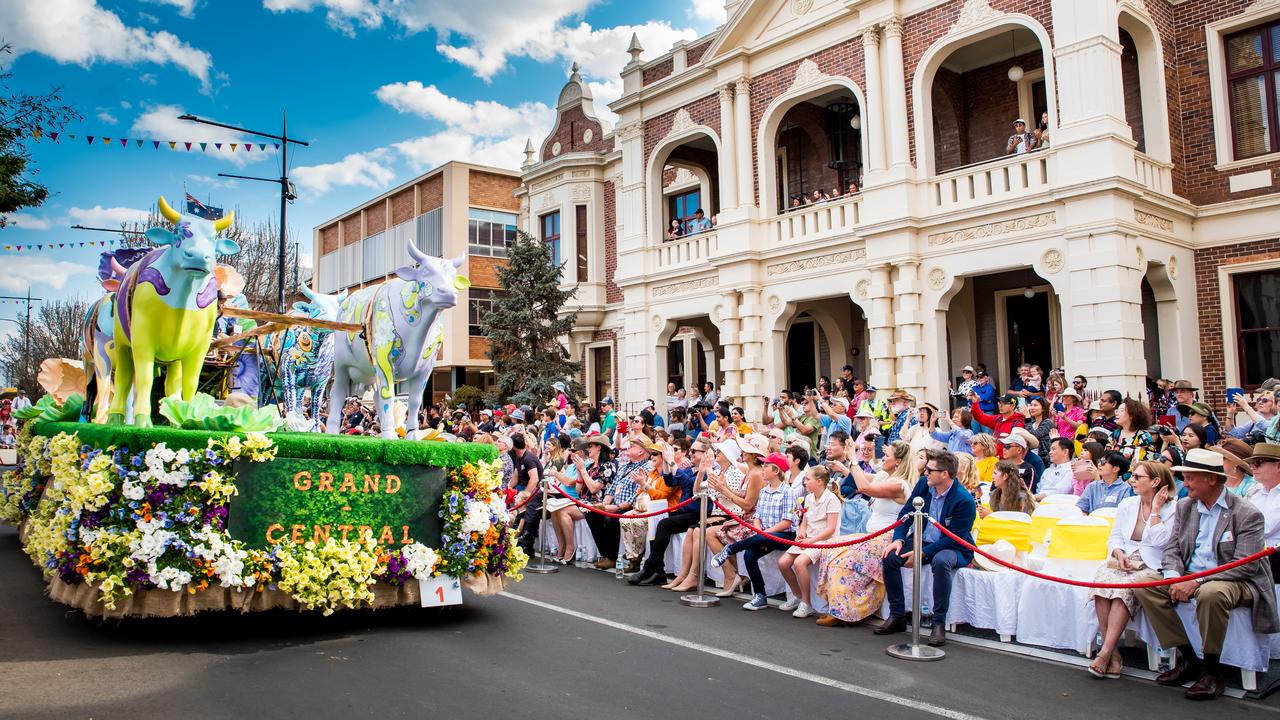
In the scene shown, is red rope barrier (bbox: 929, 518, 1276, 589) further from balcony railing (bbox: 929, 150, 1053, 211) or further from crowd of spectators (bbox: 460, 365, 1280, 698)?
balcony railing (bbox: 929, 150, 1053, 211)

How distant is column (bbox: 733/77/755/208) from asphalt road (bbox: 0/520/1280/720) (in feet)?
44.3

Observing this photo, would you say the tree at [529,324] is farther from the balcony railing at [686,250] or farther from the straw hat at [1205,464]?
the straw hat at [1205,464]

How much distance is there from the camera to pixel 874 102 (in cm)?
1717

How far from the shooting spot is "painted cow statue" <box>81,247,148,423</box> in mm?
7629

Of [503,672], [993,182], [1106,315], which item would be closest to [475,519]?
[503,672]

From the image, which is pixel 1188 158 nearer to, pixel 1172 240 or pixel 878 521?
pixel 1172 240

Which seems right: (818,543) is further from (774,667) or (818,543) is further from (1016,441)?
(1016,441)

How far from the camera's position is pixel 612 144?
88.9 ft

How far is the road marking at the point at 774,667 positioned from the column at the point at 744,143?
13.3m

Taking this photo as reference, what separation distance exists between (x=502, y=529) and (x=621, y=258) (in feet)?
53.2

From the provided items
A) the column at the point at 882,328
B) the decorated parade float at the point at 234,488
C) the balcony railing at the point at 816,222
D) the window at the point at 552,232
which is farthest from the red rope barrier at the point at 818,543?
the window at the point at 552,232

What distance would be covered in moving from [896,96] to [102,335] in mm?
14320

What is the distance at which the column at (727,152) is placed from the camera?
786 inches

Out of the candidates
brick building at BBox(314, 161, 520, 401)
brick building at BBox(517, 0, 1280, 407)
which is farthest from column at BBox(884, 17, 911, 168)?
brick building at BBox(314, 161, 520, 401)
